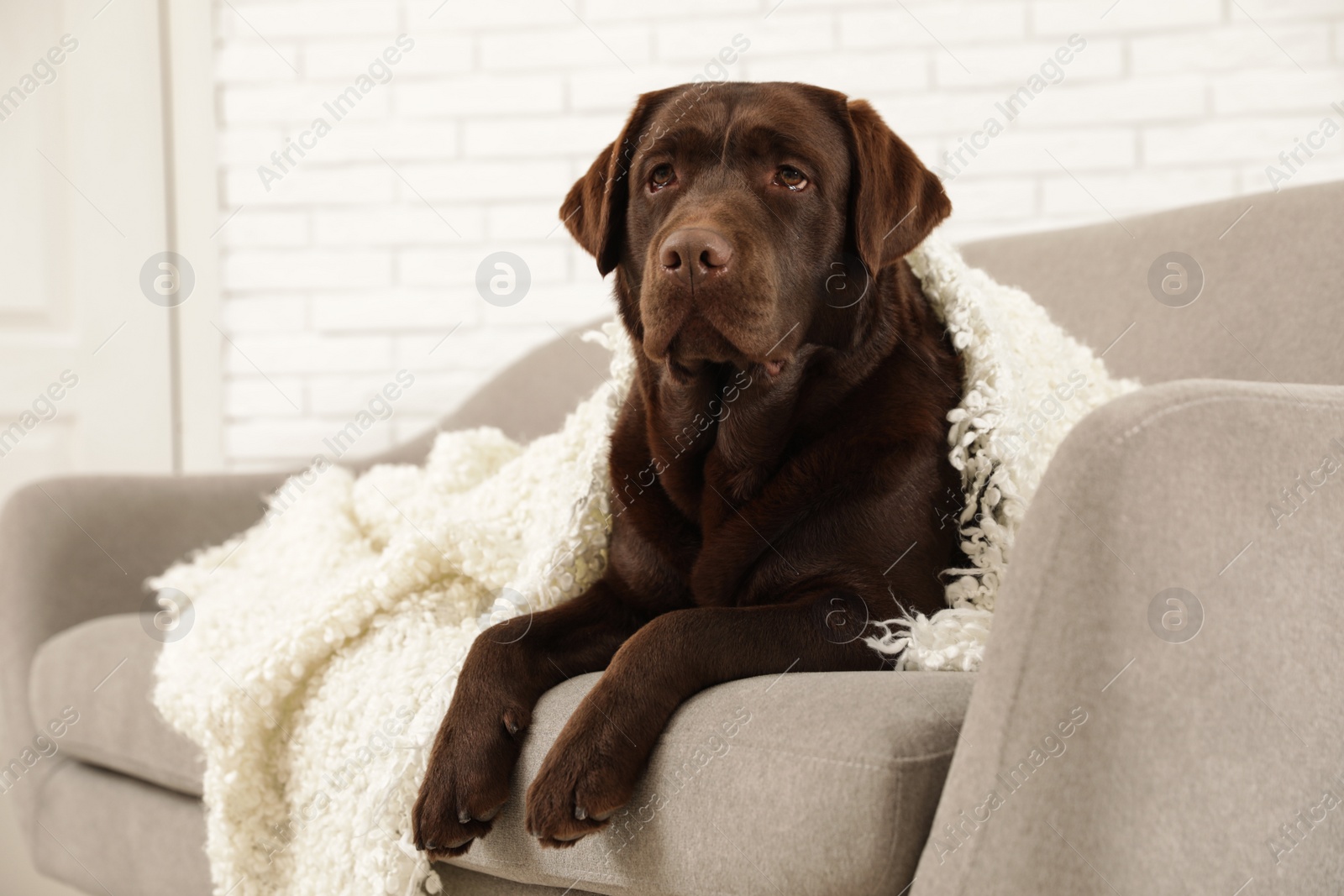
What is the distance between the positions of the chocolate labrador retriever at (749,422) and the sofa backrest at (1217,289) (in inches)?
18.3

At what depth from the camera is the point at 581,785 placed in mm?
917

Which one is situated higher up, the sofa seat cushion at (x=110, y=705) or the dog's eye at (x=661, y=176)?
the dog's eye at (x=661, y=176)

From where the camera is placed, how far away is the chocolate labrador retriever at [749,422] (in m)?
1.06

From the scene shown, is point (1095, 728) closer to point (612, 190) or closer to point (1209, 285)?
point (612, 190)

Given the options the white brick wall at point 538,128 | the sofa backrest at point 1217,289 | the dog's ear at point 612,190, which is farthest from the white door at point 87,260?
the sofa backrest at point 1217,289

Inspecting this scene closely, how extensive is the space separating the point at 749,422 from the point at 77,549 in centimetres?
146

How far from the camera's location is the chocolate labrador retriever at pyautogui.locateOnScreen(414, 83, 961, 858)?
1062 mm

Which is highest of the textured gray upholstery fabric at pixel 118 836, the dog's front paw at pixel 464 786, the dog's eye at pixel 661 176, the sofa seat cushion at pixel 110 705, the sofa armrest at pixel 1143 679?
the dog's eye at pixel 661 176

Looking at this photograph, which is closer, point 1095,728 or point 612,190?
point 1095,728

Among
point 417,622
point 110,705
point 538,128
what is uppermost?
point 538,128

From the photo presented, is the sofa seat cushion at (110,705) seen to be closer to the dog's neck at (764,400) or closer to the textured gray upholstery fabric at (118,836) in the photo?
the textured gray upholstery fabric at (118,836)

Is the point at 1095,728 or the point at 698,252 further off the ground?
the point at 698,252

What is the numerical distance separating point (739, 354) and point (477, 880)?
2.23ft

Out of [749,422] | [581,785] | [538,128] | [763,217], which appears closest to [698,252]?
[763,217]
